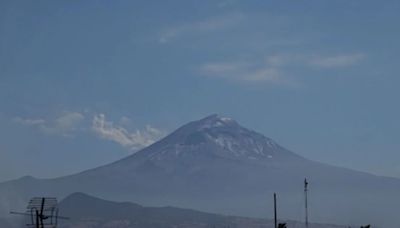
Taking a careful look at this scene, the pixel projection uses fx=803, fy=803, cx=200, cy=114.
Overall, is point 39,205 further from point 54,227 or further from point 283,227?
point 283,227

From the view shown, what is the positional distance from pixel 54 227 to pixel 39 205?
1.54 metres

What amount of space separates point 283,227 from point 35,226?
49.0 feet

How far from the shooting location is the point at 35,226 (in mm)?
48594

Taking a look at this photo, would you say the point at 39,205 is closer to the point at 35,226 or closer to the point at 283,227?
the point at 35,226

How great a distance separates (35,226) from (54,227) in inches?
100

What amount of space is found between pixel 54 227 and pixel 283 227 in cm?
1349

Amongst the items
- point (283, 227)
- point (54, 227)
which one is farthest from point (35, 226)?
point (283, 227)

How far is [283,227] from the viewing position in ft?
157

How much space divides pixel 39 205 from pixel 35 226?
2.69 metres

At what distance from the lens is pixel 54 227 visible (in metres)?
46.6

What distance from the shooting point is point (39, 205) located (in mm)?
46469

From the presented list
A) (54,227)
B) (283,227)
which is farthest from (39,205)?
(283,227)
